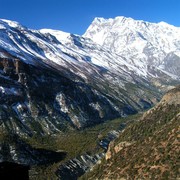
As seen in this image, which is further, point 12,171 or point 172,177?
point 172,177

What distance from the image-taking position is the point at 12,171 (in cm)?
4419

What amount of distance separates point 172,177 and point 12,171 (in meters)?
159

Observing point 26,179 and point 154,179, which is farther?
point 154,179

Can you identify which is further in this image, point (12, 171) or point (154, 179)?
point (154, 179)

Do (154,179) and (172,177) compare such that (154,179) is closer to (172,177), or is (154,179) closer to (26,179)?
(172,177)

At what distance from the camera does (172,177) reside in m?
194

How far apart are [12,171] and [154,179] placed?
161m

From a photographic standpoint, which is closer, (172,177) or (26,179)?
(26,179)

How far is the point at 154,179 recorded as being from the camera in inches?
7790

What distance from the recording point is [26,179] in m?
45.7

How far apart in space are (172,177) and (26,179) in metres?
157

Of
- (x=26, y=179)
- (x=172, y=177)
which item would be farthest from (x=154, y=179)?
(x=26, y=179)

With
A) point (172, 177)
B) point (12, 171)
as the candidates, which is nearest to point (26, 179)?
point (12, 171)

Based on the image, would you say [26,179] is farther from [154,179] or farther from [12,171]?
[154,179]
